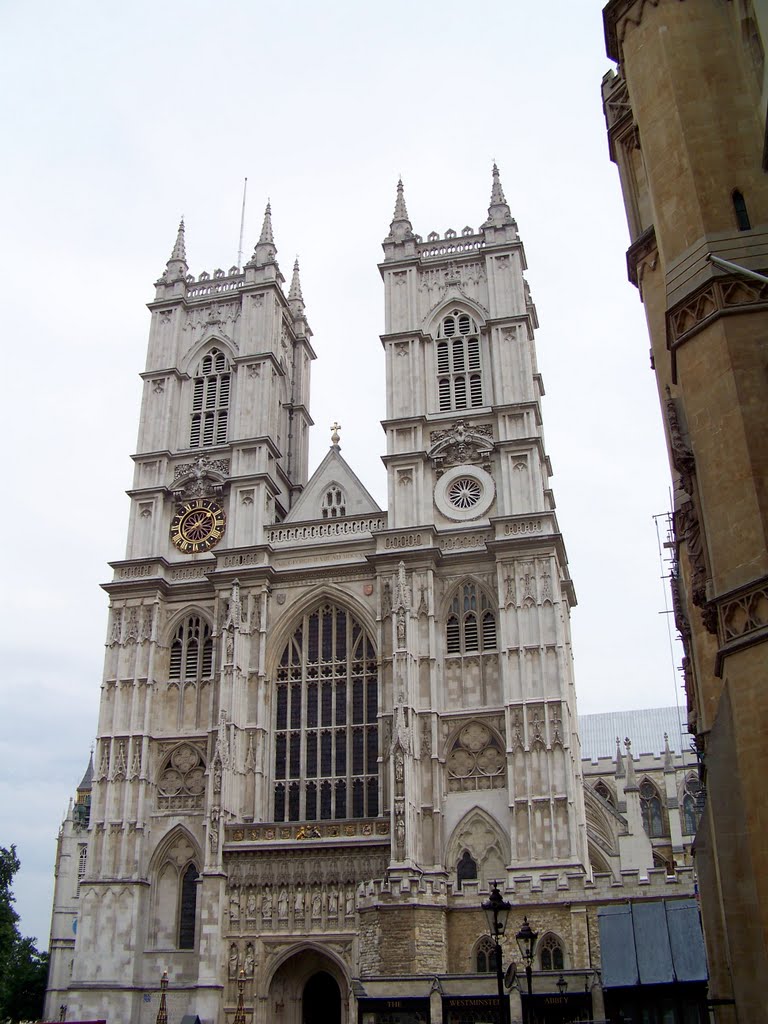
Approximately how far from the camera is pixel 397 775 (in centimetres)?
3316

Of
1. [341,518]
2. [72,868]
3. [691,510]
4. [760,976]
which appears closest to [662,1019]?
[760,976]

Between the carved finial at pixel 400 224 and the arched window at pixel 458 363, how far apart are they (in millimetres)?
4440

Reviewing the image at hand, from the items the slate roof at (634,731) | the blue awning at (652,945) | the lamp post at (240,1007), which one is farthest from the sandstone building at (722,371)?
the slate roof at (634,731)

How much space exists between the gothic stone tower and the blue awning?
676cm

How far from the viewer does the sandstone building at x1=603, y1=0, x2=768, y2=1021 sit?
13.0 meters

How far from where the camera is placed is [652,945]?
22328 millimetres

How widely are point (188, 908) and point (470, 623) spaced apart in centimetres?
1374

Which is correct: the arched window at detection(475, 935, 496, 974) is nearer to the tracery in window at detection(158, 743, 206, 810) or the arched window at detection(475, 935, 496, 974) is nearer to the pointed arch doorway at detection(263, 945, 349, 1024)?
the pointed arch doorway at detection(263, 945, 349, 1024)

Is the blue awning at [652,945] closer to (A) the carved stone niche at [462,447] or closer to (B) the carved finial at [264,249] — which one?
(A) the carved stone niche at [462,447]

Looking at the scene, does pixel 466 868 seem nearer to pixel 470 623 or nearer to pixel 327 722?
pixel 327 722

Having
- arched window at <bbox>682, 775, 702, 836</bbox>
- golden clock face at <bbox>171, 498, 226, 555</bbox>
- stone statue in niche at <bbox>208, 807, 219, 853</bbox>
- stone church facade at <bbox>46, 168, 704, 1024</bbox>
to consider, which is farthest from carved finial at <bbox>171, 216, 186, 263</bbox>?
arched window at <bbox>682, 775, 702, 836</bbox>

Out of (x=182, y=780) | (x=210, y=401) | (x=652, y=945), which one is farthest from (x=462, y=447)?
(x=652, y=945)

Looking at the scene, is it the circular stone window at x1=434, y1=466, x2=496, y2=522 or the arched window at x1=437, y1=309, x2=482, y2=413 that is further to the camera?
the arched window at x1=437, y1=309, x2=482, y2=413

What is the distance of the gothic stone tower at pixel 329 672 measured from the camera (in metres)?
32.9
